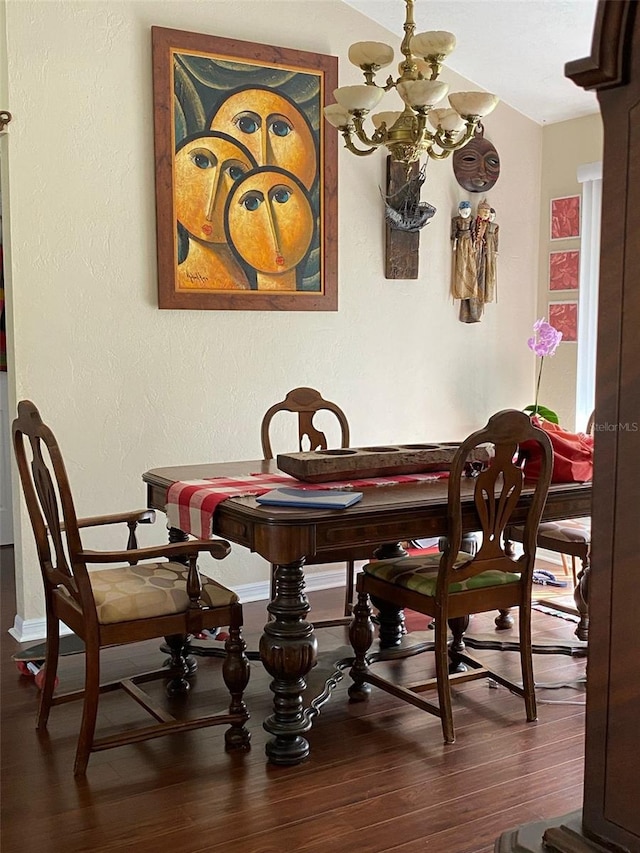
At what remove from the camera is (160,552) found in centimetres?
262

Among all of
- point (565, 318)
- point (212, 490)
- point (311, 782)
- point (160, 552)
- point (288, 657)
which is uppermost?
point (565, 318)

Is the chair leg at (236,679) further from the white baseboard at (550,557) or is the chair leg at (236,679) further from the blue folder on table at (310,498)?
the white baseboard at (550,557)

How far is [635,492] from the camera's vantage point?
43.2 inches

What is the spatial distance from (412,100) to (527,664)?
1.78m

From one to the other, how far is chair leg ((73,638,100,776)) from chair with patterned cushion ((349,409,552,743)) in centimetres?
95

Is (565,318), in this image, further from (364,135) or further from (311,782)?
(311,782)

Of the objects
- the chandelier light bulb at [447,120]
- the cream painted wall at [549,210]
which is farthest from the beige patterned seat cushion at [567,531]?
the chandelier light bulb at [447,120]

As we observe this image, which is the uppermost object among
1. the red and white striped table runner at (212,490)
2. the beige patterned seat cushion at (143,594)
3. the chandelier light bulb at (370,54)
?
the chandelier light bulb at (370,54)

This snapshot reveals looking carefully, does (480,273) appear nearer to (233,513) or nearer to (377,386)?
(377,386)

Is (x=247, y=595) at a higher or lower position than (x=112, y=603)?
lower

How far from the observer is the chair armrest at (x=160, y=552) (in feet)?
8.36

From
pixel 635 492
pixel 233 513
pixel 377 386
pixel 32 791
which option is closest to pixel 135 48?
pixel 377 386

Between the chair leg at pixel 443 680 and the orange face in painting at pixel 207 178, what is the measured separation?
2097 mm
